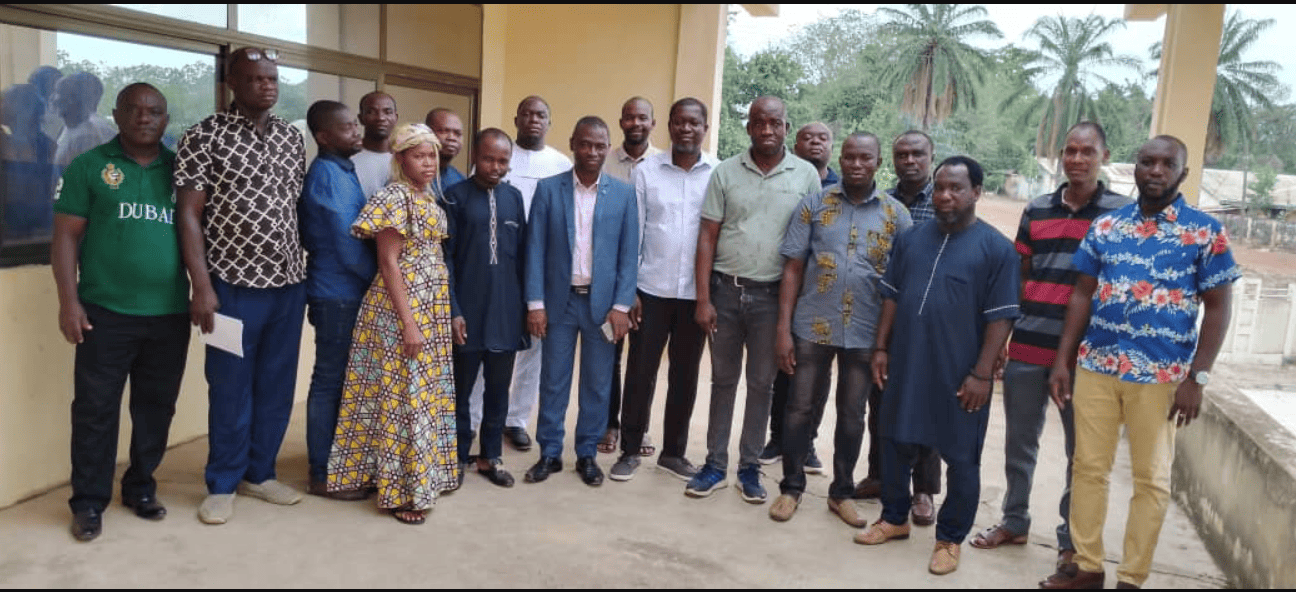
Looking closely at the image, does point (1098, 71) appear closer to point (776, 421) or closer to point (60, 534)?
point (776, 421)

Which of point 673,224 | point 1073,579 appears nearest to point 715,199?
point 673,224

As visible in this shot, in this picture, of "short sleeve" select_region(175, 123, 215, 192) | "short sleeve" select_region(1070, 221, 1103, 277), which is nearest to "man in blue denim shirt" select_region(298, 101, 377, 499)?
"short sleeve" select_region(175, 123, 215, 192)

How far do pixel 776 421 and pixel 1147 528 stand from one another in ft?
6.52

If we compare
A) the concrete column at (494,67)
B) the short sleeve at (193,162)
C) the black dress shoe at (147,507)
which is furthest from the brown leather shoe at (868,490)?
the concrete column at (494,67)

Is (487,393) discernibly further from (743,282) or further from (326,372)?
(743,282)

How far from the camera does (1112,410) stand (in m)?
3.23

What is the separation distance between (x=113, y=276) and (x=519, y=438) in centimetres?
208

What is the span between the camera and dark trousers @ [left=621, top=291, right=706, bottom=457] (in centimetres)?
436

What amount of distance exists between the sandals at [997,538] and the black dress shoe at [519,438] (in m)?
2.20

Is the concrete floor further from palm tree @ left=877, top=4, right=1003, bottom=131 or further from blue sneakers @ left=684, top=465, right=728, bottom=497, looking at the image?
palm tree @ left=877, top=4, right=1003, bottom=131

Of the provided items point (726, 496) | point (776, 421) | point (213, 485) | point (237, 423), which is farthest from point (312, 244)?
point (776, 421)

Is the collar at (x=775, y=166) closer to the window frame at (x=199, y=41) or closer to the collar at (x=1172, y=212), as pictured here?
the collar at (x=1172, y=212)

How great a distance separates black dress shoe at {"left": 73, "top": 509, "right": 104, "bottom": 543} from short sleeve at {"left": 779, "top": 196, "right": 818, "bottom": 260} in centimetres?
281

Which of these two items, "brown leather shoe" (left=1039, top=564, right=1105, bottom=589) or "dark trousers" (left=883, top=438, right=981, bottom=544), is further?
"dark trousers" (left=883, top=438, right=981, bottom=544)
